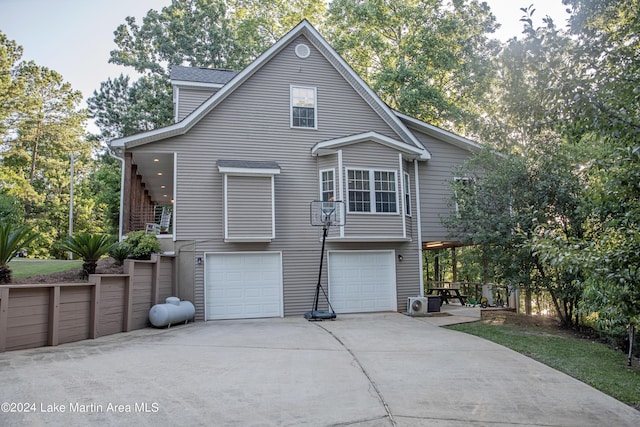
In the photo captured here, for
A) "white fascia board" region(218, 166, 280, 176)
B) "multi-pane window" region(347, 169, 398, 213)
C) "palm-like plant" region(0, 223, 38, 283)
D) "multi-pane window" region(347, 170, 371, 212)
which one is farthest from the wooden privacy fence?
"multi-pane window" region(347, 169, 398, 213)

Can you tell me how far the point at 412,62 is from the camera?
80.2 feet

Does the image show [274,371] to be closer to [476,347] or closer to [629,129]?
[476,347]

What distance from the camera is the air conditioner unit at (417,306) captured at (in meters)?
12.9

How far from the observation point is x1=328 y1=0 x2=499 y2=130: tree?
22.7 m

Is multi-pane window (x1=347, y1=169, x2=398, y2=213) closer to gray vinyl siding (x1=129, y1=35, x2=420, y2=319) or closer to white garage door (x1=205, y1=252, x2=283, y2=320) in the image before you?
gray vinyl siding (x1=129, y1=35, x2=420, y2=319)

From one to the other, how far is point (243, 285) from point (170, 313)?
2516 millimetres

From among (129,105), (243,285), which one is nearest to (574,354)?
(243,285)

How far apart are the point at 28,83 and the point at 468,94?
27125 mm

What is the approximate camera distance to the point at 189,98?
14.6m

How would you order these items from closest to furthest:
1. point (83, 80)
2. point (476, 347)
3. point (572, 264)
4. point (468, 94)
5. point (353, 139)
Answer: point (572, 264)
point (476, 347)
point (353, 139)
point (468, 94)
point (83, 80)

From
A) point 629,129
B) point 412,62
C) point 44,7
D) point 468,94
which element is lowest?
point 629,129

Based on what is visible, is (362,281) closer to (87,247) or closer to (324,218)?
(324,218)

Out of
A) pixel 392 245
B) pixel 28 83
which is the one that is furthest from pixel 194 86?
pixel 28 83

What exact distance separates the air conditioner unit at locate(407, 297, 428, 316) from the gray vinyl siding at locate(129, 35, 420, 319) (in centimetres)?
71
